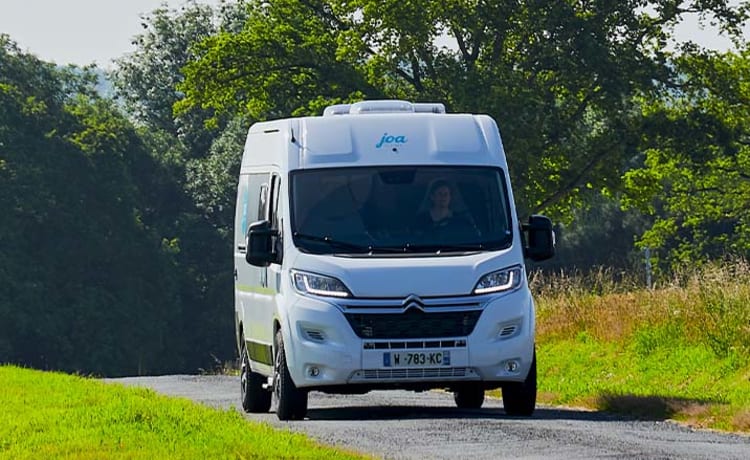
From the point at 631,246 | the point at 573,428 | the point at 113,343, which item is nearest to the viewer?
the point at 573,428

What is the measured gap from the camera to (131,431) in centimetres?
1340

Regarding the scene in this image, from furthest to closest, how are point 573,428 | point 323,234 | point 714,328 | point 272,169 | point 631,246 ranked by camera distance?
point 631,246, point 714,328, point 272,169, point 323,234, point 573,428

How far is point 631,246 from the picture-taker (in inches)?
3479

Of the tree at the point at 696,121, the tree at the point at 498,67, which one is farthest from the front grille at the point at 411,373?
the tree at the point at 696,121

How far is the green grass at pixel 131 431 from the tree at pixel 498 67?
3472 cm

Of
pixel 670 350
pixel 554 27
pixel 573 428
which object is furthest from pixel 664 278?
pixel 554 27

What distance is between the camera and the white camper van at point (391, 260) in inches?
595

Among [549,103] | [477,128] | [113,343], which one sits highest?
[477,128]

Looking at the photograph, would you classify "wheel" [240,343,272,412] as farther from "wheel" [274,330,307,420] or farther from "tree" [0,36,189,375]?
"tree" [0,36,189,375]

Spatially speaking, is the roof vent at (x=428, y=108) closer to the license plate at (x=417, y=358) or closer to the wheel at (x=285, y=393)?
the wheel at (x=285, y=393)

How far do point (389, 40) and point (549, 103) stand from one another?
5239mm

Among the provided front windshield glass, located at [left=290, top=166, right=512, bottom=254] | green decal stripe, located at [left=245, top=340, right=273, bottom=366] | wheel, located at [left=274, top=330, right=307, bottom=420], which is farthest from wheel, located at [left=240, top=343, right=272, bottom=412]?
front windshield glass, located at [left=290, top=166, right=512, bottom=254]

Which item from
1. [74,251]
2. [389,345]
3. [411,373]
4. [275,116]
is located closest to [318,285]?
[389,345]

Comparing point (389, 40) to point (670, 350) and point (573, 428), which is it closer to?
point (670, 350)
